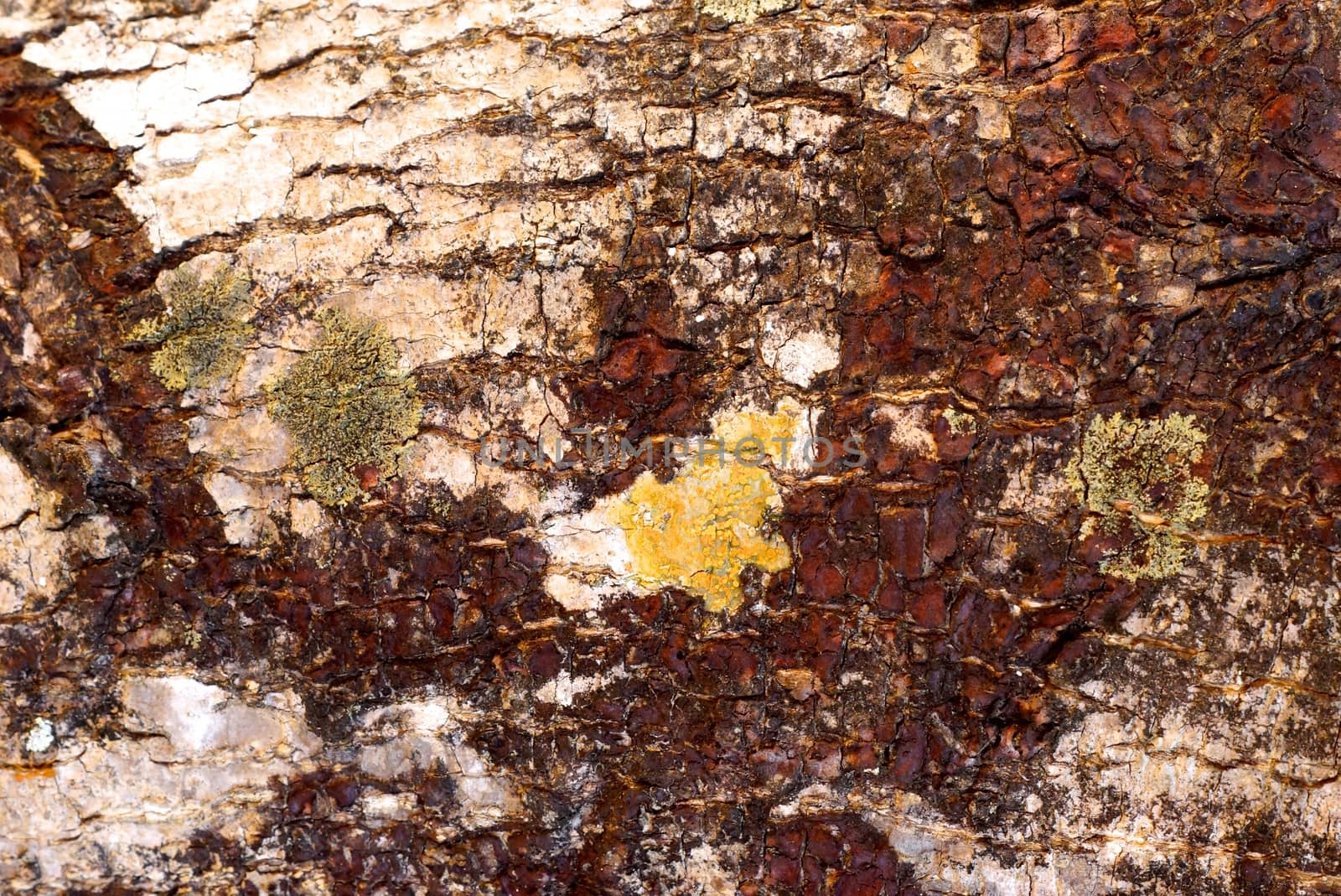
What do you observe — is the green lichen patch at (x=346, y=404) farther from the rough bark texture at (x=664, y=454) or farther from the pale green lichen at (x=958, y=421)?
the pale green lichen at (x=958, y=421)

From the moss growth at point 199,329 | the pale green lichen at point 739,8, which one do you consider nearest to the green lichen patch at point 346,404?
the moss growth at point 199,329

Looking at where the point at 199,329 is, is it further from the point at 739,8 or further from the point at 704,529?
the point at 739,8

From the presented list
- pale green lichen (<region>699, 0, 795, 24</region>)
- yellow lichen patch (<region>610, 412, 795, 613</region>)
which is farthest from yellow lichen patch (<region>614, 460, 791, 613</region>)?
pale green lichen (<region>699, 0, 795, 24</region>)

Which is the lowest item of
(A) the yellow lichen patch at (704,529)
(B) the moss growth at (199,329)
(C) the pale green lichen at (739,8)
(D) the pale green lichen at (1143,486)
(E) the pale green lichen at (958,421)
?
(A) the yellow lichen patch at (704,529)

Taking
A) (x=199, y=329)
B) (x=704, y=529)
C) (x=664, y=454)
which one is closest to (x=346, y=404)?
(x=199, y=329)

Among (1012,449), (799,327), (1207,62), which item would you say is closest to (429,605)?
(799,327)

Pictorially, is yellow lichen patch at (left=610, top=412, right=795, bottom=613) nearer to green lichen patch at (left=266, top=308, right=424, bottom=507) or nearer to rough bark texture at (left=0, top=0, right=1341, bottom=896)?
rough bark texture at (left=0, top=0, right=1341, bottom=896)
